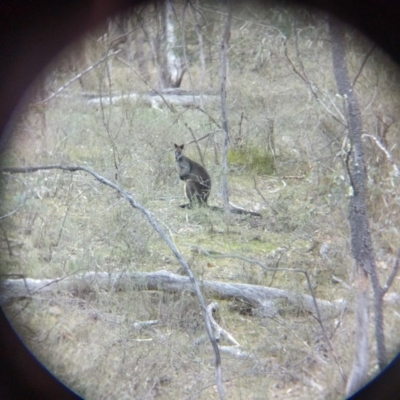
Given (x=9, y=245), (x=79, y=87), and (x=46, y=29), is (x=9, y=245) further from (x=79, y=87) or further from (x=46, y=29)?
(x=79, y=87)

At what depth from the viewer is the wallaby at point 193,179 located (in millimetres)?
7469

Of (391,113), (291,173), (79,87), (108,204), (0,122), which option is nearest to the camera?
(0,122)

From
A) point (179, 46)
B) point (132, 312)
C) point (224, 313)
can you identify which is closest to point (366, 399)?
point (224, 313)

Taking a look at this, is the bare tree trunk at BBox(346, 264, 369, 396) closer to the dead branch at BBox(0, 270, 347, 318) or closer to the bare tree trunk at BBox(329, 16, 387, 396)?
the bare tree trunk at BBox(329, 16, 387, 396)

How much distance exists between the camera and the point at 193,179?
7688 mm

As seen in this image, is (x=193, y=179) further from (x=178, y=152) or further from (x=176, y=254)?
(x=176, y=254)

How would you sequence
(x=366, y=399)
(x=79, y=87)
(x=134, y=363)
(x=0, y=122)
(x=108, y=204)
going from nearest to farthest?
(x=366, y=399), (x=134, y=363), (x=0, y=122), (x=108, y=204), (x=79, y=87)

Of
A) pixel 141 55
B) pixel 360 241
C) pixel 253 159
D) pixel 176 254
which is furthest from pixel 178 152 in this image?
pixel 141 55

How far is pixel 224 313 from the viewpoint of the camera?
5.08 m

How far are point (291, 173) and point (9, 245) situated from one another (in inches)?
172

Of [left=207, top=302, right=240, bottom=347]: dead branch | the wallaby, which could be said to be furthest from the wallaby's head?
[left=207, top=302, right=240, bottom=347]: dead branch

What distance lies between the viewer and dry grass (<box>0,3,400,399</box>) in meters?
4.23

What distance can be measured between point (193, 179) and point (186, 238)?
1.19 metres

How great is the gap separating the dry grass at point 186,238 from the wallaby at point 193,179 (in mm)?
223
